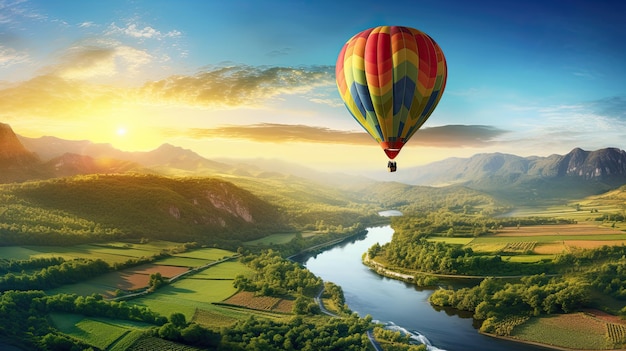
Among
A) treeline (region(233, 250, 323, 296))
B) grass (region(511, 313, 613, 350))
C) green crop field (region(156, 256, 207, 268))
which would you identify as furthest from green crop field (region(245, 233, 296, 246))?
grass (region(511, 313, 613, 350))

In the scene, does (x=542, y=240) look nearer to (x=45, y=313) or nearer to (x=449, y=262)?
(x=449, y=262)

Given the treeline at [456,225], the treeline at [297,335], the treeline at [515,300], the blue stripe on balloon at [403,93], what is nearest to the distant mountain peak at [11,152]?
the treeline at [456,225]

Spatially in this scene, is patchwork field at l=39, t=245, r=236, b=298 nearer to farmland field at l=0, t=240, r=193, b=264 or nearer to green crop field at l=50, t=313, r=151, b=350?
farmland field at l=0, t=240, r=193, b=264

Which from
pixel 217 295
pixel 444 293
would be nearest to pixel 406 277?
pixel 444 293

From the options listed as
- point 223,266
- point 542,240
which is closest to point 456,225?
point 542,240

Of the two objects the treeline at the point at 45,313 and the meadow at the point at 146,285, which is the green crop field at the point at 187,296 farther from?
the treeline at the point at 45,313

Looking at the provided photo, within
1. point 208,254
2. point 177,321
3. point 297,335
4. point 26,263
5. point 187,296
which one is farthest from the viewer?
point 208,254
